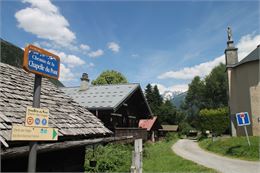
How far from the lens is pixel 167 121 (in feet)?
227

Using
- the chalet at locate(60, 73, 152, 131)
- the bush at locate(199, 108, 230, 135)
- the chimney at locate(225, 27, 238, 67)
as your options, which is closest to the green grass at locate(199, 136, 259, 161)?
the chalet at locate(60, 73, 152, 131)

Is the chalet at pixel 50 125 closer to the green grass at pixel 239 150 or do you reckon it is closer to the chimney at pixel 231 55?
the green grass at pixel 239 150

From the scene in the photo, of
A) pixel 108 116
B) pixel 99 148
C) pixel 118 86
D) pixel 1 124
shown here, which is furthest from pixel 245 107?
pixel 1 124

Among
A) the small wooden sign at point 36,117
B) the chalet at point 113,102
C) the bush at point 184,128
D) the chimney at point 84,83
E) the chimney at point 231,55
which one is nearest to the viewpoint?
the small wooden sign at point 36,117

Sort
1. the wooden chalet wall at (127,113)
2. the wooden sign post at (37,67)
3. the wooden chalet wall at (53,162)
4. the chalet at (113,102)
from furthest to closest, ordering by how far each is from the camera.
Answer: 1. the wooden chalet wall at (127,113)
2. the chalet at (113,102)
3. the wooden chalet wall at (53,162)
4. the wooden sign post at (37,67)

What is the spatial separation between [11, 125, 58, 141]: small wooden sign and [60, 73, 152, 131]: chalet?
15264 mm

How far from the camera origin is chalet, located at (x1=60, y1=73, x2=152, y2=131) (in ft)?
64.4

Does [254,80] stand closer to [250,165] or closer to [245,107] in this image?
[245,107]

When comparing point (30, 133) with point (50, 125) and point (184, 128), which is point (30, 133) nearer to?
point (50, 125)

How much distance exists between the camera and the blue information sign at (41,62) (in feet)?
11.4

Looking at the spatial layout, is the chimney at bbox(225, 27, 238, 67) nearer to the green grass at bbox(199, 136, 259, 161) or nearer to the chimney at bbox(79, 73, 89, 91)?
the green grass at bbox(199, 136, 259, 161)

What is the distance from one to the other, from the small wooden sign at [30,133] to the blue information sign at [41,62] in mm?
765

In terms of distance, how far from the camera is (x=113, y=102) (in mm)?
19594

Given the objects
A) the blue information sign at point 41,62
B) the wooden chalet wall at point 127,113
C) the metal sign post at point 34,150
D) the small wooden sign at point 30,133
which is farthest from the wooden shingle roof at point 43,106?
the wooden chalet wall at point 127,113
